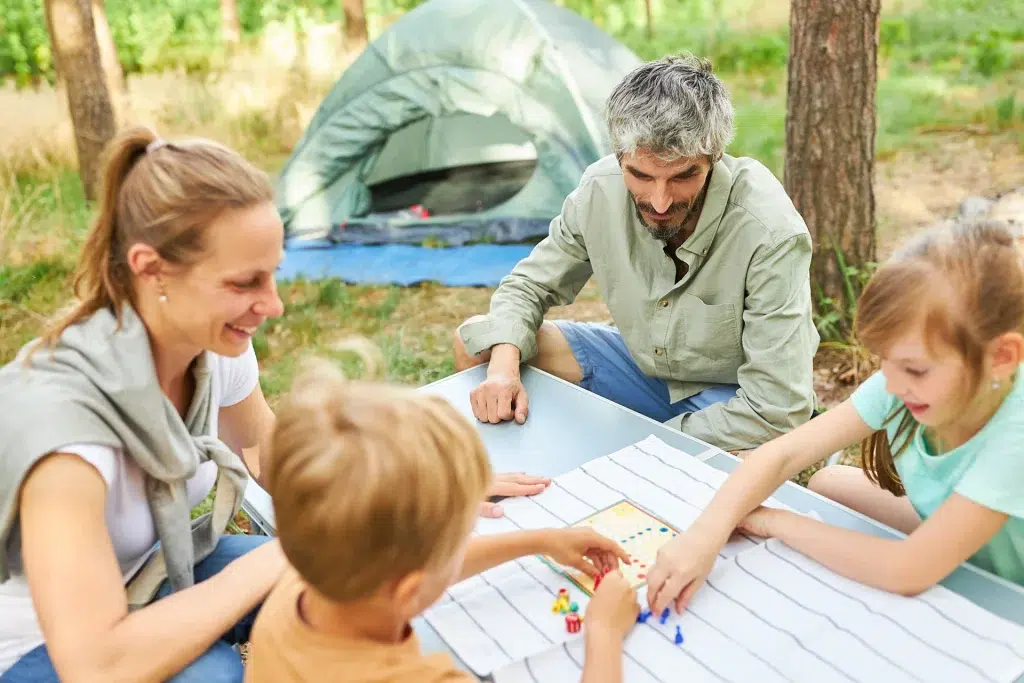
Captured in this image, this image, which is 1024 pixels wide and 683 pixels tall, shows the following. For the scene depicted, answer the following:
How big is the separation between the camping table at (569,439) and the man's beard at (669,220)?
0.43 m

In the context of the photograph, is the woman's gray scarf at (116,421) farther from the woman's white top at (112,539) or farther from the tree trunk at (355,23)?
the tree trunk at (355,23)

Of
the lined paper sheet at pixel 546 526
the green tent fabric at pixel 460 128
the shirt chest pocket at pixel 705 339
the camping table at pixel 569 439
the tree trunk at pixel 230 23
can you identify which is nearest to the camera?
the lined paper sheet at pixel 546 526

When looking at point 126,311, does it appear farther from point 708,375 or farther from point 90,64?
point 90,64

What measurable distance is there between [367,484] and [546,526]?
619mm

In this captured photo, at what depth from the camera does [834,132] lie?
10.4 ft

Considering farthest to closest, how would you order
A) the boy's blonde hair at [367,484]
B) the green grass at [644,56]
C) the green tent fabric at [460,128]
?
the green tent fabric at [460,128] < the green grass at [644,56] < the boy's blonde hair at [367,484]

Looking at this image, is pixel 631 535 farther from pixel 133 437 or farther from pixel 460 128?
pixel 460 128

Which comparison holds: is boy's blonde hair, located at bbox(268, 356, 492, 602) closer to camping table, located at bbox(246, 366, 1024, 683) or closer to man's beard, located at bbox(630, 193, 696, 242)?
camping table, located at bbox(246, 366, 1024, 683)

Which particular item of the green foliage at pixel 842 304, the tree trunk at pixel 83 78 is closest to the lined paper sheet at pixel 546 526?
the green foliage at pixel 842 304

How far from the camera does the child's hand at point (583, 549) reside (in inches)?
53.4

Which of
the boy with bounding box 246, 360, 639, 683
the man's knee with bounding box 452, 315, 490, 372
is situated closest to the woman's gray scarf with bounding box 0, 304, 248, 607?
the boy with bounding box 246, 360, 639, 683

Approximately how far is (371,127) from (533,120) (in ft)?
3.02

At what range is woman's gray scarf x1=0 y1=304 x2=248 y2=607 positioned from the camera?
1.20m

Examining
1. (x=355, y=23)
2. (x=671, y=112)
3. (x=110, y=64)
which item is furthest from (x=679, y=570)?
(x=355, y=23)
